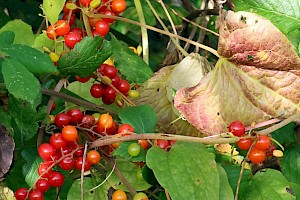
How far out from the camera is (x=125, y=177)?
37.0 inches

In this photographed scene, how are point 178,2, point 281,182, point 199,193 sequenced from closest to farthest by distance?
point 199,193 < point 281,182 < point 178,2

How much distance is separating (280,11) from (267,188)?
29 centimetres

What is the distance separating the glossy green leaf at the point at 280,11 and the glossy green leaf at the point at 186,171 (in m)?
0.28

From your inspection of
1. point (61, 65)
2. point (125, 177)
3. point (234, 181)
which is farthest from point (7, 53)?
point (234, 181)

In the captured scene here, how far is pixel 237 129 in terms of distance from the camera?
85 cm

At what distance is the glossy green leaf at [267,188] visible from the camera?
2.99 feet

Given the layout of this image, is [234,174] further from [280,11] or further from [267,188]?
Answer: [280,11]

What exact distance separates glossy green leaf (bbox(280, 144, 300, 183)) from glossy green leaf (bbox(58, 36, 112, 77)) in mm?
462

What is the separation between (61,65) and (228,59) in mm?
240

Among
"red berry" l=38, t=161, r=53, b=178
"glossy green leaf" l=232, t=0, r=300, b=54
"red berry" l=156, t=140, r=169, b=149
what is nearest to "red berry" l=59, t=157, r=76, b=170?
"red berry" l=38, t=161, r=53, b=178

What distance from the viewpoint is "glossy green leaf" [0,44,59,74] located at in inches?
32.9

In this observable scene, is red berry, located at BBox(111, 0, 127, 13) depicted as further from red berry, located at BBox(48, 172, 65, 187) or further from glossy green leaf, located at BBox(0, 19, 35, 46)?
red berry, located at BBox(48, 172, 65, 187)

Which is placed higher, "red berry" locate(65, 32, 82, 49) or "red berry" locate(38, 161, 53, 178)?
"red berry" locate(65, 32, 82, 49)

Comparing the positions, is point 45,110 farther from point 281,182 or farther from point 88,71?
point 281,182
